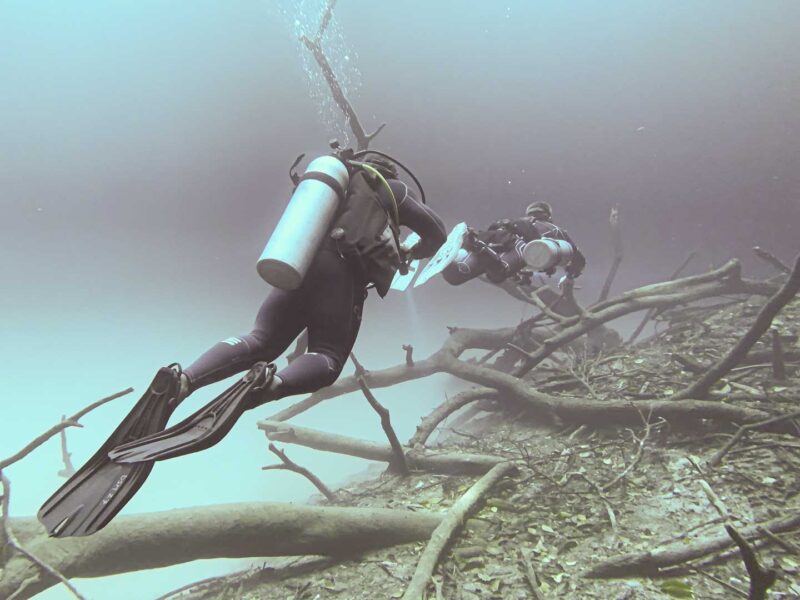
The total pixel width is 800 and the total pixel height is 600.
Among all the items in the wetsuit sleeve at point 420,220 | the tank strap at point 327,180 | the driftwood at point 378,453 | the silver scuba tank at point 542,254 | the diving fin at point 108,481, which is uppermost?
the tank strap at point 327,180

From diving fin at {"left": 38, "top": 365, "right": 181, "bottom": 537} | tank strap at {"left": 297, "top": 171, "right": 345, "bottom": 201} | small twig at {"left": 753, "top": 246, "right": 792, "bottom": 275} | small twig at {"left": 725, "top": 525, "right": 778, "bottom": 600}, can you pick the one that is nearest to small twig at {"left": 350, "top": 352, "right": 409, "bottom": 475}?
tank strap at {"left": 297, "top": 171, "right": 345, "bottom": 201}

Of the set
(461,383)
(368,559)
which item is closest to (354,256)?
(368,559)

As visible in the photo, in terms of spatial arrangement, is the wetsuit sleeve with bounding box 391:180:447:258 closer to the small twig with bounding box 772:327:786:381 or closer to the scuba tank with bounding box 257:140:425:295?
the scuba tank with bounding box 257:140:425:295

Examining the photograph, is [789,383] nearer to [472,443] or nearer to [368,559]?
[472,443]

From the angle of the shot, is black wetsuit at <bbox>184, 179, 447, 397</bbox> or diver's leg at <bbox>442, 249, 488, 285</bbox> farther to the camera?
diver's leg at <bbox>442, 249, 488, 285</bbox>

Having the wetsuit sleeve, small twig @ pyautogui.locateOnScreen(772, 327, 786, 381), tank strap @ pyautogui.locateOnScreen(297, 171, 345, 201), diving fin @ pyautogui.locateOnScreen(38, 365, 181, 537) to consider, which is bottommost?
small twig @ pyautogui.locateOnScreen(772, 327, 786, 381)

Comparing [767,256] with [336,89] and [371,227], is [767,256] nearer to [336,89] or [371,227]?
[371,227]

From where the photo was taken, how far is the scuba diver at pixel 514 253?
5141 millimetres

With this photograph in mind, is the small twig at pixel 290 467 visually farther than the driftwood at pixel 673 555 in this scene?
Yes

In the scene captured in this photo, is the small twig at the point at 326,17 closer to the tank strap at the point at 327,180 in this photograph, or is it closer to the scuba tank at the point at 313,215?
the scuba tank at the point at 313,215

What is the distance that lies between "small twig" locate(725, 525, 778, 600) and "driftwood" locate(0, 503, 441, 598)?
2.88 metres

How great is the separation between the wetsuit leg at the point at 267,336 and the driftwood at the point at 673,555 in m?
2.92

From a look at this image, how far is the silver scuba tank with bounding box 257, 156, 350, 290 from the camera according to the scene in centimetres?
262

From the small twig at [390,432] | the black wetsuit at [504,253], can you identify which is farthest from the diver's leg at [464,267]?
the small twig at [390,432]
